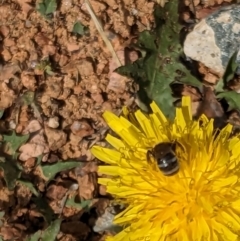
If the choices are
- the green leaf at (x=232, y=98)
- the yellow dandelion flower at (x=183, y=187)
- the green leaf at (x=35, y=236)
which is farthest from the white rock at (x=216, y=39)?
the green leaf at (x=35, y=236)

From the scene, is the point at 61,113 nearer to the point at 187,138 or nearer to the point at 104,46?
the point at 104,46

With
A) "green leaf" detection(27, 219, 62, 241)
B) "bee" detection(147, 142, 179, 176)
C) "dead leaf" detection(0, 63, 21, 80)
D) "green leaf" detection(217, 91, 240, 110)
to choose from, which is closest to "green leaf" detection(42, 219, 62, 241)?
"green leaf" detection(27, 219, 62, 241)

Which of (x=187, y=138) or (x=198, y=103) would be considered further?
(x=198, y=103)

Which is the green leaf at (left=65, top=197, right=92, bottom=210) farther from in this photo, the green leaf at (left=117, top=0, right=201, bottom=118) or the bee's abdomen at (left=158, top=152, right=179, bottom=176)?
the bee's abdomen at (left=158, top=152, right=179, bottom=176)

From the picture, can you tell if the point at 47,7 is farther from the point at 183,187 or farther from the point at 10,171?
the point at 183,187

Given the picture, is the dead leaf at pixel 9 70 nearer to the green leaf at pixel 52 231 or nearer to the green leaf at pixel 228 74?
the green leaf at pixel 52 231

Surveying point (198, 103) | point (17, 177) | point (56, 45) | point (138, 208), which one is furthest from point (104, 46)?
point (138, 208)
